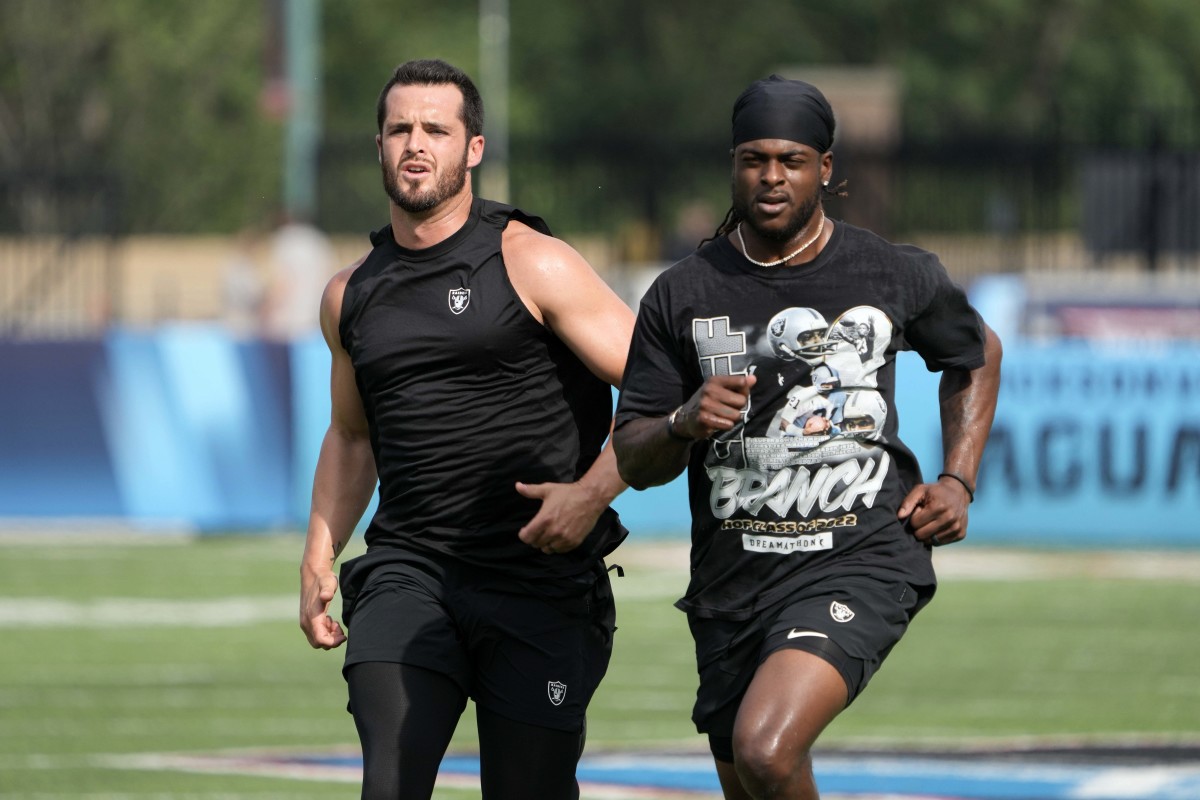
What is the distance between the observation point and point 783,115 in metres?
5.84

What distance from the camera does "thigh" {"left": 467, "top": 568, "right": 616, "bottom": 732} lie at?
5.99 metres

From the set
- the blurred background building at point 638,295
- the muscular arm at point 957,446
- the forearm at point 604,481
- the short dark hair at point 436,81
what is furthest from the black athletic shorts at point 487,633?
the blurred background building at point 638,295

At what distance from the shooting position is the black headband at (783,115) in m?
5.84

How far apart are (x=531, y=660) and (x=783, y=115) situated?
151cm

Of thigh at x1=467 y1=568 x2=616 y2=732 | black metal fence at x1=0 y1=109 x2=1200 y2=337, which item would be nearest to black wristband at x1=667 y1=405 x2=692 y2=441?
thigh at x1=467 y1=568 x2=616 y2=732

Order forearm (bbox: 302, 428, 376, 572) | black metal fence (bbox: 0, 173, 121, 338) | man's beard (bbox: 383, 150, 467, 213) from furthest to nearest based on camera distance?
black metal fence (bbox: 0, 173, 121, 338) → forearm (bbox: 302, 428, 376, 572) → man's beard (bbox: 383, 150, 467, 213)

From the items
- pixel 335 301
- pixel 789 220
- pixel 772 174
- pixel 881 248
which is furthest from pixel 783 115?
pixel 335 301

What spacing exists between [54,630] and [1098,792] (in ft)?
22.7

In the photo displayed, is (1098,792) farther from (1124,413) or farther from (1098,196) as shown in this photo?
(1098,196)

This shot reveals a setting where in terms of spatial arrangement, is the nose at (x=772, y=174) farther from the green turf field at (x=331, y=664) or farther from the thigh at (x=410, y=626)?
the green turf field at (x=331, y=664)

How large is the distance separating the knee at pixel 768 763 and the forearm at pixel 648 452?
67 cm

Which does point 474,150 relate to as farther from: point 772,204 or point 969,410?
Answer: point 969,410

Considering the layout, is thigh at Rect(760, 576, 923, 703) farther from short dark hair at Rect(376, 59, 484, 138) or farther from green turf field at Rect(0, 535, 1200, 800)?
green turf field at Rect(0, 535, 1200, 800)

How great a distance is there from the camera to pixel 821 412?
5.91 m
